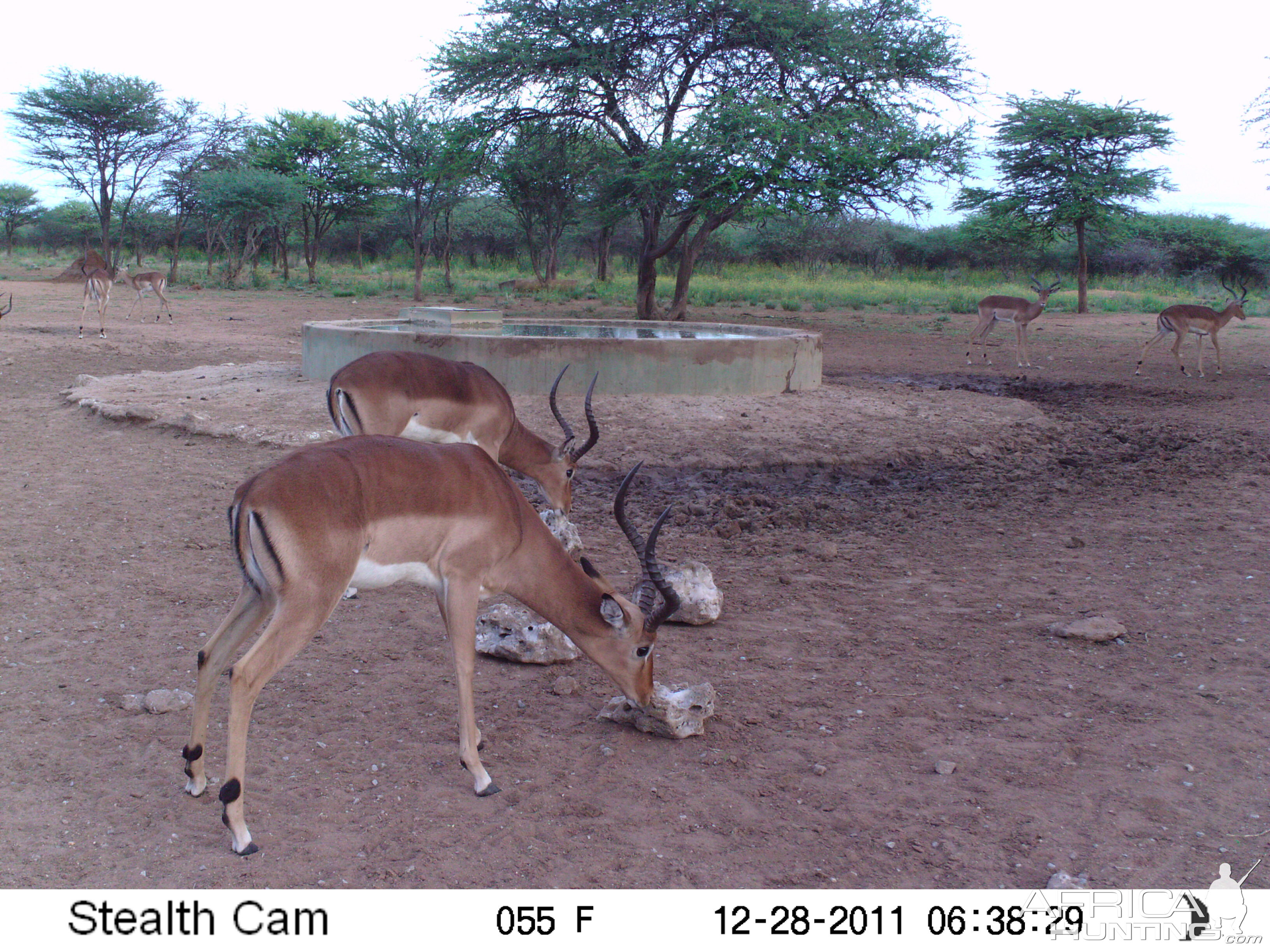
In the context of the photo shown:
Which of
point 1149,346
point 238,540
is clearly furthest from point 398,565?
point 1149,346

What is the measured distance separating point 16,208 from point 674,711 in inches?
2169

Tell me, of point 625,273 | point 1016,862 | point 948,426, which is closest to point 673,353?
point 948,426

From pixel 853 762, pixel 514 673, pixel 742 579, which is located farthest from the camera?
pixel 742 579

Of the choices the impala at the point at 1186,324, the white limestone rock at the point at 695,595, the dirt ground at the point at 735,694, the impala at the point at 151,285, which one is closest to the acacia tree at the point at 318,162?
the impala at the point at 151,285

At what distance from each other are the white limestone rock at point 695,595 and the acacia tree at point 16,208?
52126 millimetres

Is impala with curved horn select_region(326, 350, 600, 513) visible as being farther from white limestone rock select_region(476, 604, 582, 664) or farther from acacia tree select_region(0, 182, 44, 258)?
acacia tree select_region(0, 182, 44, 258)

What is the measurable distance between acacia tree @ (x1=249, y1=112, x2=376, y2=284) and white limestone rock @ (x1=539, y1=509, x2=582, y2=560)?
3200cm

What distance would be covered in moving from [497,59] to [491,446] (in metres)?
15.9

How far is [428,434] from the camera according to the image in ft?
20.7

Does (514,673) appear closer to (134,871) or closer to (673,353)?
(134,871)

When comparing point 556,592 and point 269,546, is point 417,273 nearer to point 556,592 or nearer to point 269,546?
point 556,592

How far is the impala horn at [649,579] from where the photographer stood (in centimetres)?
344

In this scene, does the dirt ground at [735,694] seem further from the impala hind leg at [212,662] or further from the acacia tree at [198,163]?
the acacia tree at [198,163]

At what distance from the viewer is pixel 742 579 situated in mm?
5746
